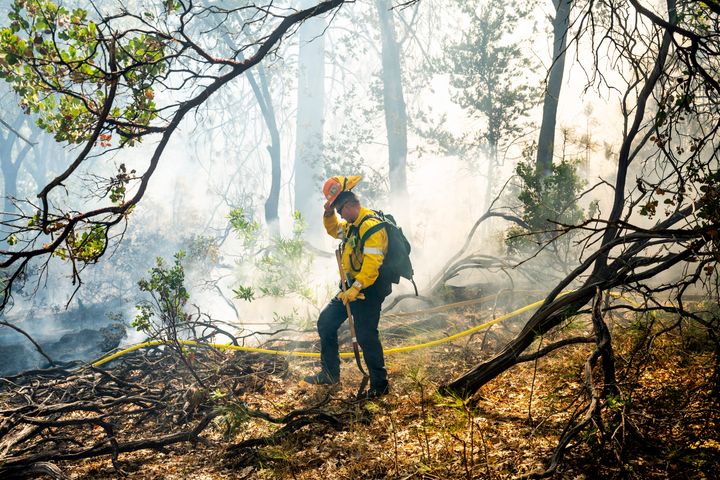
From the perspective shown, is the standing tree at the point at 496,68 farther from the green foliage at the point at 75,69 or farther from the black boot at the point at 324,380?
the green foliage at the point at 75,69

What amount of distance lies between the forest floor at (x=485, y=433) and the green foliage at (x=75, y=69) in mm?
2621

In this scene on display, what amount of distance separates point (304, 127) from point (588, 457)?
84.9 ft

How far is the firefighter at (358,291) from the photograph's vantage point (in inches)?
178

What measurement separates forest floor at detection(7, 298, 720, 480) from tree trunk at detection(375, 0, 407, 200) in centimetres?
1313

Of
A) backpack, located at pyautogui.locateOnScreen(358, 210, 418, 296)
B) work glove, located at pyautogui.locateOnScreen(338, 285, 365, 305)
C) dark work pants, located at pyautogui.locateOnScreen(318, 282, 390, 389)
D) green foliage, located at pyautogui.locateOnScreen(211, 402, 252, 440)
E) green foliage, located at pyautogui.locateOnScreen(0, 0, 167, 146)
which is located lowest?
green foliage, located at pyautogui.locateOnScreen(211, 402, 252, 440)

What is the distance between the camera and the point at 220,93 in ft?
102

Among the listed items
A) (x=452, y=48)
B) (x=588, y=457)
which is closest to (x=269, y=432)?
(x=588, y=457)

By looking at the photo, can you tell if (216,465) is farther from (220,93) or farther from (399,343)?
(220,93)

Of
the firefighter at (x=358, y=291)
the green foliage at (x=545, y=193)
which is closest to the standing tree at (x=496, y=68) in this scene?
the green foliage at (x=545, y=193)

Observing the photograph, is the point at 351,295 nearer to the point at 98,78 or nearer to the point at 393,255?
the point at 393,255

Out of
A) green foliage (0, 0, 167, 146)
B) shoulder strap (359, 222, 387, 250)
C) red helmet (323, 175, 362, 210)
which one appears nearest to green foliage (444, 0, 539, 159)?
red helmet (323, 175, 362, 210)

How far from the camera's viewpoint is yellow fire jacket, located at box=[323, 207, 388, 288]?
4496 mm

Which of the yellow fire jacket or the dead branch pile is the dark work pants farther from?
the dead branch pile

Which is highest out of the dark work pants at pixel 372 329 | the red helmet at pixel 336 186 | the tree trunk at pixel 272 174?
the tree trunk at pixel 272 174
